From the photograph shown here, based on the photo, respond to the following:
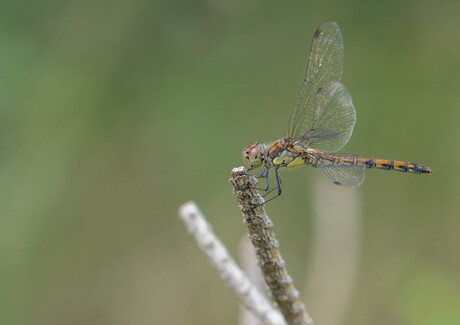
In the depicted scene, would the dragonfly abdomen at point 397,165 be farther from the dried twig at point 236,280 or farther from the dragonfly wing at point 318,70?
the dried twig at point 236,280

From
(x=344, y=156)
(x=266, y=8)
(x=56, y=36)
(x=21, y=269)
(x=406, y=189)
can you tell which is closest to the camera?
(x=344, y=156)

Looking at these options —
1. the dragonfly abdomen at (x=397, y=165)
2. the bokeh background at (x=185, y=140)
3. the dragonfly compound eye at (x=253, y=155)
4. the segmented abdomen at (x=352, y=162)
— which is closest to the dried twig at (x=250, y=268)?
the dragonfly compound eye at (x=253, y=155)

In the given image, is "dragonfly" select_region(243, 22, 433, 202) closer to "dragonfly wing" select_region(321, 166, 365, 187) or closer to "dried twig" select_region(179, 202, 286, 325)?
"dragonfly wing" select_region(321, 166, 365, 187)

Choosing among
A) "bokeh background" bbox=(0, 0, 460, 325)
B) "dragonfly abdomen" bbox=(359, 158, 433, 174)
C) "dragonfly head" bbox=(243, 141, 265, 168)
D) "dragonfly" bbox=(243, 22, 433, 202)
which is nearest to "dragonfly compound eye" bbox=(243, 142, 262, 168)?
"dragonfly head" bbox=(243, 141, 265, 168)

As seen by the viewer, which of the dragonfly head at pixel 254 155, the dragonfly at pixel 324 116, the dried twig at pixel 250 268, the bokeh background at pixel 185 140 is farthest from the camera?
the bokeh background at pixel 185 140

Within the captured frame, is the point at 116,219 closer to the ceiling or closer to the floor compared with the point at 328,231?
closer to the ceiling

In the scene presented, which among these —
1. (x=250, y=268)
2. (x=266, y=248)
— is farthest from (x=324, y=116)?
→ (x=266, y=248)

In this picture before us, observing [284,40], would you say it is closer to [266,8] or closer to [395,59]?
[266,8]

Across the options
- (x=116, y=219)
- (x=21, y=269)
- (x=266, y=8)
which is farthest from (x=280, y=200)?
(x=21, y=269)
